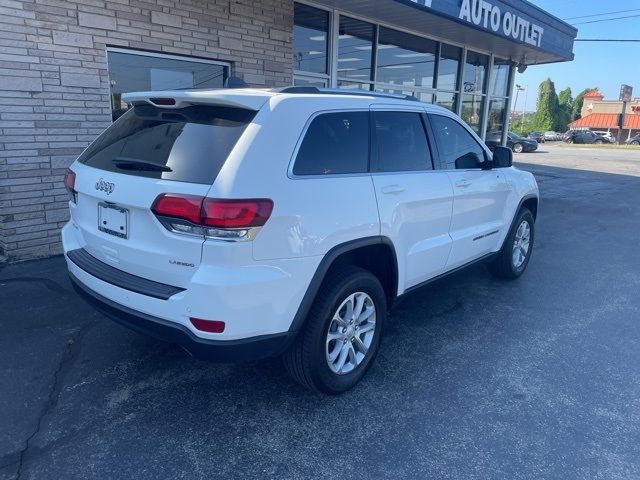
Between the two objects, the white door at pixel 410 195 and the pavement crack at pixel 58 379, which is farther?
the white door at pixel 410 195

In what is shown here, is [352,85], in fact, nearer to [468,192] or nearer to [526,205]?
[526,205]

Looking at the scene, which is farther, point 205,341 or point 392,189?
point 392,189

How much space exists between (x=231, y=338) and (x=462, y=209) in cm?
244

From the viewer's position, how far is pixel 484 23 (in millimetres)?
9227

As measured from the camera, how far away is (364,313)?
10.6 ft

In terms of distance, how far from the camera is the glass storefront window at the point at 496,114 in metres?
14.6

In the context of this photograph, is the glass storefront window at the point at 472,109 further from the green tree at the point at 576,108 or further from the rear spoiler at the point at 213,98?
the green tree at the point at 576,108

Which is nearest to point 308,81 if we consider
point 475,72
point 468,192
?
point 468,192

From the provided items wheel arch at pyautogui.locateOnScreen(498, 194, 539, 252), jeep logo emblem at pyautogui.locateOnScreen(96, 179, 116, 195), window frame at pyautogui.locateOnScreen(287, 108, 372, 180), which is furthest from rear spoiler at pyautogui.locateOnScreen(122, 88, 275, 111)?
wheel arch at pyautogui.locateOnScreen(498, 194, 539, 252)

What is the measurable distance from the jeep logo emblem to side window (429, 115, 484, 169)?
8.18ft

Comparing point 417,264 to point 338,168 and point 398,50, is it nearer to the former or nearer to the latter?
point 338,168

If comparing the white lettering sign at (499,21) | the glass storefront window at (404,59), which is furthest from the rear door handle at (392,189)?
the glass storefront window at (404,59)

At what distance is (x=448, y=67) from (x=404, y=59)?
198 centimetres

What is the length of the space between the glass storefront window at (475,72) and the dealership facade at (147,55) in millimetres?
2090
